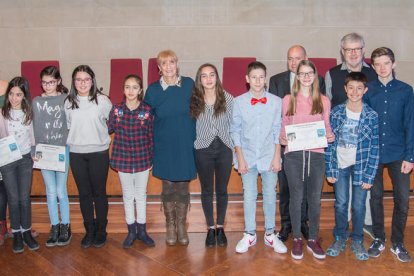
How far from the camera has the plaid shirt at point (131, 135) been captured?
2.77 m

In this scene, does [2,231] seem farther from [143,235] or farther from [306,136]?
[306,136]

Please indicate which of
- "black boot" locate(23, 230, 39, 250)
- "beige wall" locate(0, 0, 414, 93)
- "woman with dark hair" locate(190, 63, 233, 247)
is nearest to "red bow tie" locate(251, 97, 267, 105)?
"woman with dark hair" locate(190, 63, 233, 247)

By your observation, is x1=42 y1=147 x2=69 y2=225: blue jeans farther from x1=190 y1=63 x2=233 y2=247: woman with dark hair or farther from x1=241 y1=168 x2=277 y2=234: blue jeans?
x1=241 y1=168 x2=277 y2=234: blue jeans

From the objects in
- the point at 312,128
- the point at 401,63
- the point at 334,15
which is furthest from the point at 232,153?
the point at 401,63

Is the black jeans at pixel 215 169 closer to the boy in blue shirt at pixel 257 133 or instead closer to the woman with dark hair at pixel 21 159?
the boy in blue shirt at pixel 257 133

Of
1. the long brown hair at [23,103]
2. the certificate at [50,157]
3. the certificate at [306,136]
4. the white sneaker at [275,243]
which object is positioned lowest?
the white sneaker at [275,243]

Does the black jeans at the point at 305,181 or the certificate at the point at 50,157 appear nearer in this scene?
the black jeans at the point at 305,181

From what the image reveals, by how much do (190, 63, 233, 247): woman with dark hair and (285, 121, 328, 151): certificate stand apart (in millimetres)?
443

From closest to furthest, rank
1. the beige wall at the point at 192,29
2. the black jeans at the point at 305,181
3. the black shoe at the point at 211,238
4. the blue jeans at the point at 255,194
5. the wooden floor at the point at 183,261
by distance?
1. the wooden floor at the point at 183,261
2. the black jeans at the point at 305,181
3. the blue jeans at the point at 255,194
4. the black shoe at the point at 211,238
5. the beige wall at the point at 192,29

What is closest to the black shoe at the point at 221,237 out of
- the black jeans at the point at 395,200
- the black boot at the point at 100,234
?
the black boot at the point at 100,234

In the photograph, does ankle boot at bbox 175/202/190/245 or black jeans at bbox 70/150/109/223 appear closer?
black jeans at bbox 70/150/109/223

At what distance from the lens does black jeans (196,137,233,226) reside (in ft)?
9.07

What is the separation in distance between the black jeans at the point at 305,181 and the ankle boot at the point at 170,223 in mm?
907

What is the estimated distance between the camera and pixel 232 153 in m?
2.84
